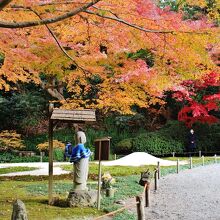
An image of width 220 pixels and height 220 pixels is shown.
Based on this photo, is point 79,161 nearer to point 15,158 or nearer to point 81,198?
point 81,198

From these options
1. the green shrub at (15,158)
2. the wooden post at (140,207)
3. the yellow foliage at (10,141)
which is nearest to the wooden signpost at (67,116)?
the wooden post at (140,207)

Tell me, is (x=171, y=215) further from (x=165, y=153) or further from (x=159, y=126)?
(x=159, y=126)

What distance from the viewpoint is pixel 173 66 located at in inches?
368

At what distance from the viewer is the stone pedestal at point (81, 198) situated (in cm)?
940

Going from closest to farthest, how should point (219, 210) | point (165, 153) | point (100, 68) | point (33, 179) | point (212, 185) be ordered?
1. point (219, 210)
2. point (100, 68)
3. point (212, 185)
4. point (33, 179)
5. point (165, 153)

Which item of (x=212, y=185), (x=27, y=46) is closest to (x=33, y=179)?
(x=27, y=46)

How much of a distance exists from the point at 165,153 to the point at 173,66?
16.3 metres

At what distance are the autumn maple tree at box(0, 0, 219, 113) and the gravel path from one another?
9.61 ft

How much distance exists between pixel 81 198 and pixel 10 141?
51.0 feet

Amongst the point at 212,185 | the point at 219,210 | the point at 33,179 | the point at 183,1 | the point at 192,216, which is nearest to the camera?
the point at 183,1

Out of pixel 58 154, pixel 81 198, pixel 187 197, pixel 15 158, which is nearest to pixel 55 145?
pixel 58 154

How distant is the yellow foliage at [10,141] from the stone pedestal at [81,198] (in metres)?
15.0

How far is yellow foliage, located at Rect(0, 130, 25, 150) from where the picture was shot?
23922 mm

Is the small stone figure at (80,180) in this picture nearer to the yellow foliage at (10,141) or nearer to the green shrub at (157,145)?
the yellow foliage at (10,141)
